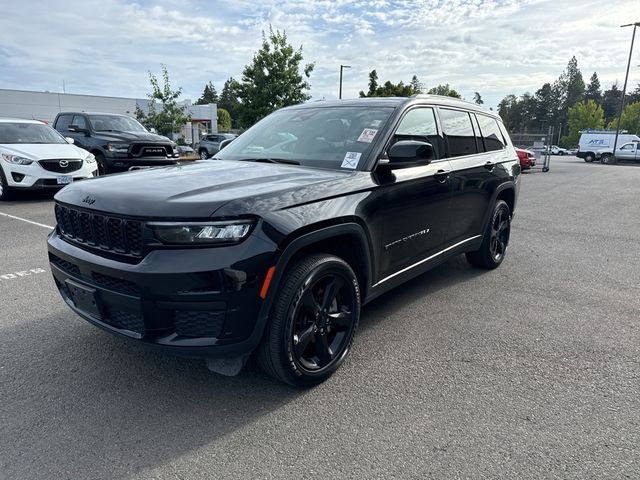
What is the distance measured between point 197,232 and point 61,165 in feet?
28.1

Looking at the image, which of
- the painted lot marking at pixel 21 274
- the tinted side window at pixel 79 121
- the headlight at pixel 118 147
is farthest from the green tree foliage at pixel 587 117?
the painted lot marking at pixel 21 274

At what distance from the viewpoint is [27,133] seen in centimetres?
1031

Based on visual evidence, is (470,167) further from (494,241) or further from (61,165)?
(61,165)

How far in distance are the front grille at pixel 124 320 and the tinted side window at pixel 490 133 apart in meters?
3.92

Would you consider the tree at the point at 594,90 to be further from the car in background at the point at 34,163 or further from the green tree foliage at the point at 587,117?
the car in background at the point at 34,163

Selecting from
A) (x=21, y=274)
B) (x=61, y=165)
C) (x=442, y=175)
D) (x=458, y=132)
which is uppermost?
(x=458, y=132)

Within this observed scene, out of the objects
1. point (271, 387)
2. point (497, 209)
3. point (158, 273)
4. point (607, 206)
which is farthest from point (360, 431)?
point (607, 206)

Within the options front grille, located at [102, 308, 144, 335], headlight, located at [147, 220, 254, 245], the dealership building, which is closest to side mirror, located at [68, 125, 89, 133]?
front grille, located at [102, 308, 144, 335]

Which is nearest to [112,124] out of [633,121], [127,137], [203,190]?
[127,137]

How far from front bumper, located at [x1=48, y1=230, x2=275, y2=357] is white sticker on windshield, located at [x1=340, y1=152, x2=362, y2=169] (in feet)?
3.55

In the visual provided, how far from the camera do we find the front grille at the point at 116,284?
2390mm

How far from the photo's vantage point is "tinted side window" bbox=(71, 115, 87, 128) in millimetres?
12530

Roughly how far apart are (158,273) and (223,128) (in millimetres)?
75518

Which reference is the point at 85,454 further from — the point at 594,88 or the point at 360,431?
the point at 594,88
